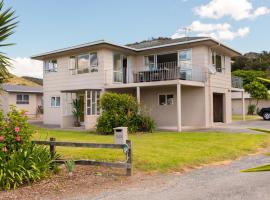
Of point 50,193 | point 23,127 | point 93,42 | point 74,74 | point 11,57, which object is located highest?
point 93,42

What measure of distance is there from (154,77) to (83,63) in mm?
5876

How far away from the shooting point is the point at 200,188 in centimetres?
712

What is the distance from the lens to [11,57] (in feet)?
24.2

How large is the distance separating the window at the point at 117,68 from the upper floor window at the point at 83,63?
54.6 inches

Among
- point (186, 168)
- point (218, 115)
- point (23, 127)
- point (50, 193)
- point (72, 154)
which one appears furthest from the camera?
point (218, 115)

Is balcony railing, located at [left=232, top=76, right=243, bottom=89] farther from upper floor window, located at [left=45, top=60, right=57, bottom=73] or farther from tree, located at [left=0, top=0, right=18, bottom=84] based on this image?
tree, located at [left=0, top=0, right=18, bottom=84]

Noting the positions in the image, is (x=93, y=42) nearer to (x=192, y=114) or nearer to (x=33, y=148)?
(x=192, y=114)

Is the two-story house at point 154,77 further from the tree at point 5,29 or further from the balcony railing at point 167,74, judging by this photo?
the tree at point 5,29

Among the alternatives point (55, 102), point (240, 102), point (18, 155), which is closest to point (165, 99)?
point (55, 102)

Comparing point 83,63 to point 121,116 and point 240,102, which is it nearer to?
point 121,116

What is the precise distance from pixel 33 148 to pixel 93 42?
1457cm

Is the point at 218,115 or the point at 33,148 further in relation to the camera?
the point at 218,115

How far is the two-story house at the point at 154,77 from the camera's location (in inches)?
851

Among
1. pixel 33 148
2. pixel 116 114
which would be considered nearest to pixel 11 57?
pixel 33 148
